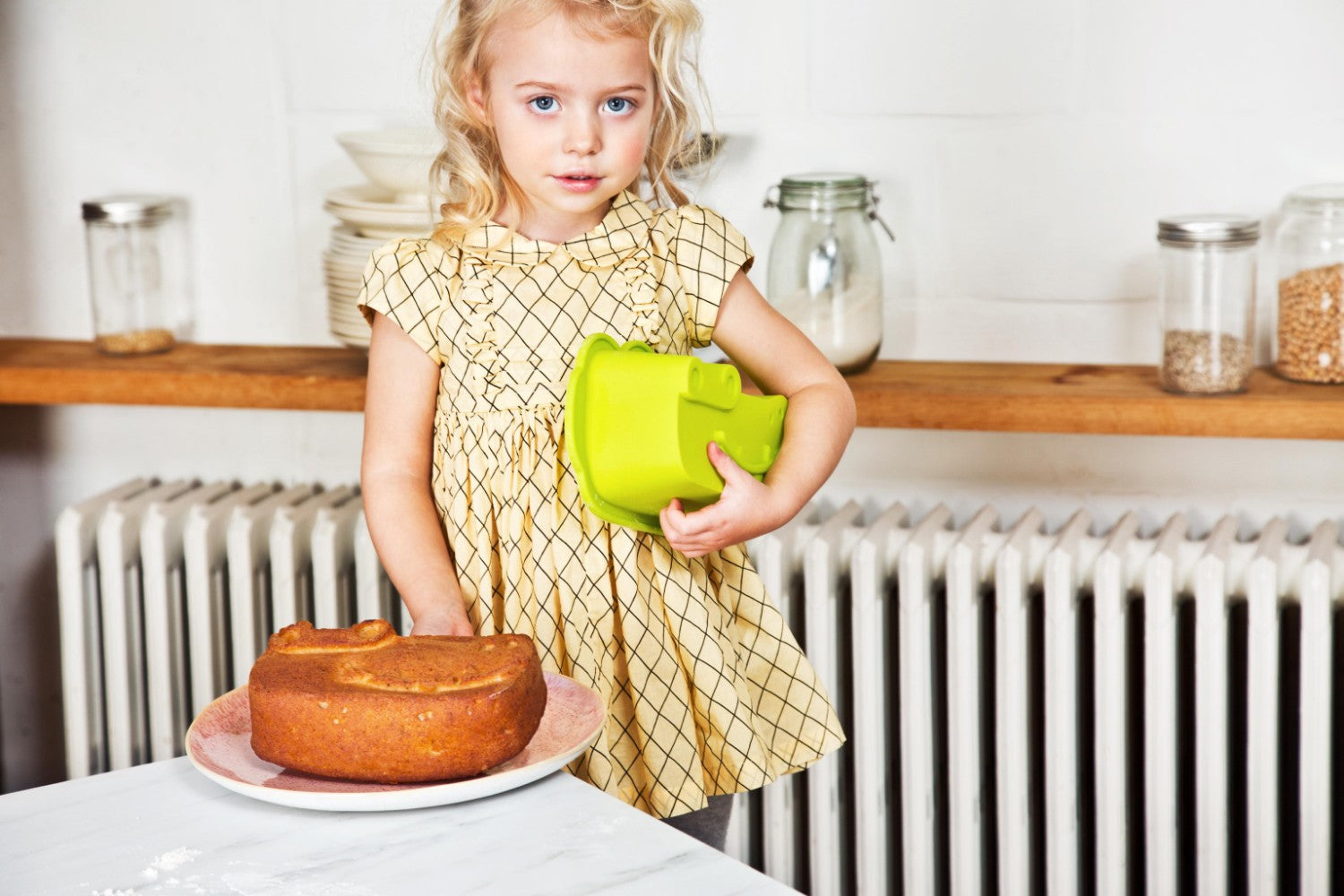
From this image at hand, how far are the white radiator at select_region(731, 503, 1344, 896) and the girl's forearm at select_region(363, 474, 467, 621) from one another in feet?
2.17

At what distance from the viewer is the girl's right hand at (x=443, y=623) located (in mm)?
1022

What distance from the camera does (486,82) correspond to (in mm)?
1119

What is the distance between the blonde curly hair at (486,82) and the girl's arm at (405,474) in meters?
0.10

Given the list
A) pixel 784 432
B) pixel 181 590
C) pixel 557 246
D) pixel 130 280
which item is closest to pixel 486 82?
pixel 557 246

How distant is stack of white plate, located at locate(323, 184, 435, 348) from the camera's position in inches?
65.6

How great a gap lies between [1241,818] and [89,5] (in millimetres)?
1740

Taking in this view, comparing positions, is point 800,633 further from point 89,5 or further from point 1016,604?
point 89,5

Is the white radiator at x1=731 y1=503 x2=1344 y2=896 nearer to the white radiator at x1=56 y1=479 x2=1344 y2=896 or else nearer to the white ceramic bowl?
the white radiator at x1=56 y1=479 x2=1344 y2=896

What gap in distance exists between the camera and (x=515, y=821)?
0.74 metres

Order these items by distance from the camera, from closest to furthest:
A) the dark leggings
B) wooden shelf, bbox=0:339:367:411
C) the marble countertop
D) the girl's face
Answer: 1. the marble countertop
2. the girl's face
3. the dark leggings
4. wooden shelf, bbox=0:339:367:411

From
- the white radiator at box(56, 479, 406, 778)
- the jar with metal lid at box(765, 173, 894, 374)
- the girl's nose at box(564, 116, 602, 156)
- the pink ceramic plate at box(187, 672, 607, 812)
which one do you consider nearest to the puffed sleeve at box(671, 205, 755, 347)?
the girl's nose at box(564, 116, 602, 156)

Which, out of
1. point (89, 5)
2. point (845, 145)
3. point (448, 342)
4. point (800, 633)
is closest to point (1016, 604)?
point (800, 633)

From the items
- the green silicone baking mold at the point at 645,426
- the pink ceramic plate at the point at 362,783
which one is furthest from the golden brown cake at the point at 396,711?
the green silicone baking mold at the point at 645,426

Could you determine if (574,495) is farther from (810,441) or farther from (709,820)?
(709,820)
